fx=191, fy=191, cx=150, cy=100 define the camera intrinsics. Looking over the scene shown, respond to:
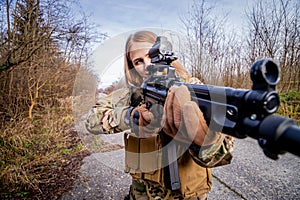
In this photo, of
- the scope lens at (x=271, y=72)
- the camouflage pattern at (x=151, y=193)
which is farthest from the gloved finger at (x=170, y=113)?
the camouflage pattern at (x=151, y=193)

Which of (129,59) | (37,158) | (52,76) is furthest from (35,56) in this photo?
(129,59)

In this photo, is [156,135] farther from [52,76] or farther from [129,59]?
[52,76]

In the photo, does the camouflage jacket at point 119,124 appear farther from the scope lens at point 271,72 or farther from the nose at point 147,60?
the scope lens at point 271,72

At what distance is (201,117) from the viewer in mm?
761

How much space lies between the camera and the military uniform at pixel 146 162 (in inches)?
49.3

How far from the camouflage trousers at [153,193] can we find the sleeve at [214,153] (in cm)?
44

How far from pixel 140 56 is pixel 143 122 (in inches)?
21.9

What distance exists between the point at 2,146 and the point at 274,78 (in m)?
4.36

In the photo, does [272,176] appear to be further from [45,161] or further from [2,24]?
[2,24]

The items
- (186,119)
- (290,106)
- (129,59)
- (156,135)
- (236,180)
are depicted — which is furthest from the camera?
(290,106)

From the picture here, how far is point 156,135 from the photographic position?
1.31 meters

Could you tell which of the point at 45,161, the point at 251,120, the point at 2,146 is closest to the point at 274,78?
the point at 251,120

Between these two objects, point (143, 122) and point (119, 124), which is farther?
point (119, 124)

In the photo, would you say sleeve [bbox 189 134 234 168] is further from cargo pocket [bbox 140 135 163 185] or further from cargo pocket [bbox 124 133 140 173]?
cargo pocket [bbox 124 133 140 173]
